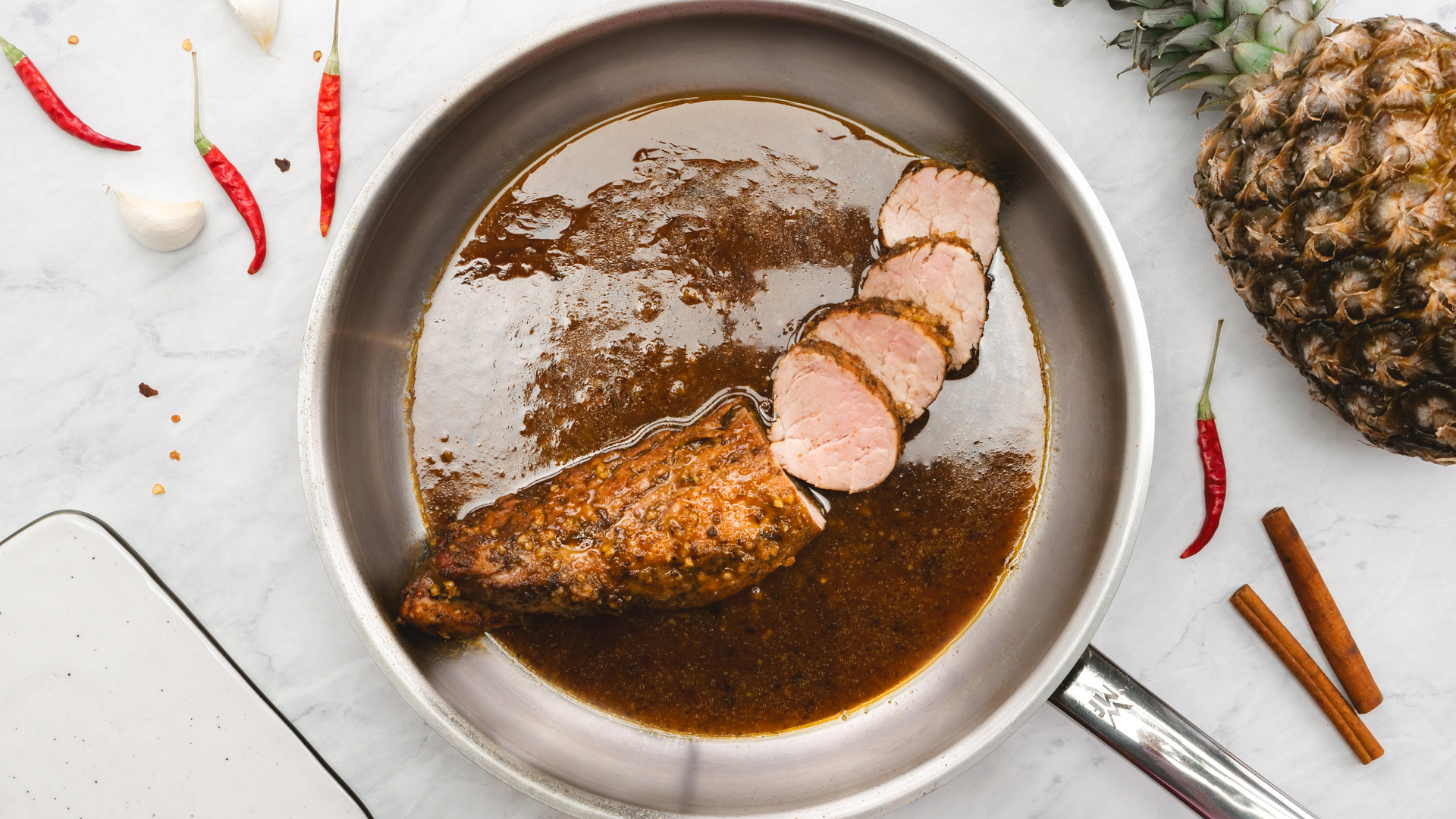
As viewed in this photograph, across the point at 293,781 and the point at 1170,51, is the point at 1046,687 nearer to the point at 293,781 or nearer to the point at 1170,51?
the point at 1170,51

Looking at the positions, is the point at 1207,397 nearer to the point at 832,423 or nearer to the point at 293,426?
the point at 832,423

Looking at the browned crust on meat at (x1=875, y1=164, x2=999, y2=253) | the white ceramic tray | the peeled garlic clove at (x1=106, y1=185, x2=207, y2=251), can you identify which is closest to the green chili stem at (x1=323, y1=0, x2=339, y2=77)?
the peeled garlic clove at (x1=106, y1=185, x2=207, y2=251)

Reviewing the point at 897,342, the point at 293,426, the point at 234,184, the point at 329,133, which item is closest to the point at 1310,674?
the point at 897,342

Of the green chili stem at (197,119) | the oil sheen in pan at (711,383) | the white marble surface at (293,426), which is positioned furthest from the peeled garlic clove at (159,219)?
the oil sheen in pan at (711,383)

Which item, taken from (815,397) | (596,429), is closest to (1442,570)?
(815,397)

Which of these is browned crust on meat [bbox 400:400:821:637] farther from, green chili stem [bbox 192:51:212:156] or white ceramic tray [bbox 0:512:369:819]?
green chili stem [bbox 192:51:212:156]

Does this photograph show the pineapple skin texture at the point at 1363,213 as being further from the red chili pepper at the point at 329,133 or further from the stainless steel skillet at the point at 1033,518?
the red chili pepper at the point at 329,133
